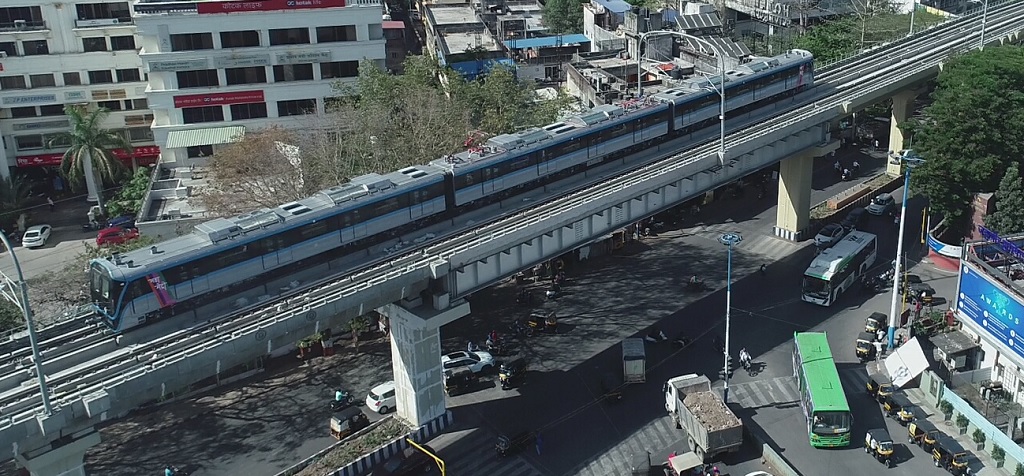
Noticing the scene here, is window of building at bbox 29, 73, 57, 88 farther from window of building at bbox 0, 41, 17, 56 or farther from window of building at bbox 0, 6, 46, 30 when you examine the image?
window of building at bbox 0, 6, 46, 30

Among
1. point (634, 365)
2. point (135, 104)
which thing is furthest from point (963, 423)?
point (135, 104)

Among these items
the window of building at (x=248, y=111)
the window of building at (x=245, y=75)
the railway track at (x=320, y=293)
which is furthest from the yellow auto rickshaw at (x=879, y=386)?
the window of building at (x=245, y=75)

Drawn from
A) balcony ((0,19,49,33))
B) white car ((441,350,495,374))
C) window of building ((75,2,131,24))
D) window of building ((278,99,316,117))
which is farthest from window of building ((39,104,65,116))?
white car ((441,350,495,374))

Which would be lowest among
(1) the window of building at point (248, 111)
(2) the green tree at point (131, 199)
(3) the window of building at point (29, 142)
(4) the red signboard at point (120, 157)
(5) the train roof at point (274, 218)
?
(2) the green tree at point (131, 199)

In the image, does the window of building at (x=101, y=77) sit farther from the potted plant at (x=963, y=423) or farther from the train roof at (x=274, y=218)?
the potted plant at (x=963, y=423)

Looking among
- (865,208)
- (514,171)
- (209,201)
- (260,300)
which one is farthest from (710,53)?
(260,300)

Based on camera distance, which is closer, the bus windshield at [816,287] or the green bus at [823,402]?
the green bus at [823,402]
